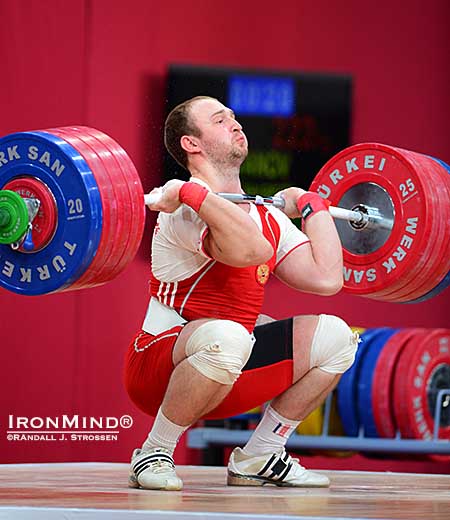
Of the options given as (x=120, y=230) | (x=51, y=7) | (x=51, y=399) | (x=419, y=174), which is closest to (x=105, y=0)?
(x=51, y=7)

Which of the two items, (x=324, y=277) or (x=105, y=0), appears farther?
(x=105, y=0)

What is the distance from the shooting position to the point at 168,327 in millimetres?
2980

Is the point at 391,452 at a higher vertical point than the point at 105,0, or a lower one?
lower

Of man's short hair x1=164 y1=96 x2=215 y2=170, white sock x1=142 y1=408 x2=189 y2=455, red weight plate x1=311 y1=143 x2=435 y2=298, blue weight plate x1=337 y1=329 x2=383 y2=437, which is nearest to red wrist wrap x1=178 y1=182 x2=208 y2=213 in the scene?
man's short hair x1=164 y1=96 x2=215 y2=170

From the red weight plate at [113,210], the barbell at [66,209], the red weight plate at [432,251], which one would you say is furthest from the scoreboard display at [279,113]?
the red weight plate at [113,210]

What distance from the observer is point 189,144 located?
10.3ft

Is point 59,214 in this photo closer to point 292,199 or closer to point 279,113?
point 292,199

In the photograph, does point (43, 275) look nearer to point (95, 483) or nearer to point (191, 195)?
point (191, 195)

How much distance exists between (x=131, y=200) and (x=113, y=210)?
0.08 metres

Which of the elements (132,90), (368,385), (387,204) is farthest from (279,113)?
(387,204)

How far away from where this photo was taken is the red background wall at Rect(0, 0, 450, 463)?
189 inches

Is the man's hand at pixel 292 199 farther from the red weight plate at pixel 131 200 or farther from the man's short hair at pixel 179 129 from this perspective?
the red weight plate at pixel 131 200

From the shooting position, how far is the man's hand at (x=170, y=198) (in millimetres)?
2797

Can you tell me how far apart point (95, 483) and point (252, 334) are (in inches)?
24.3
